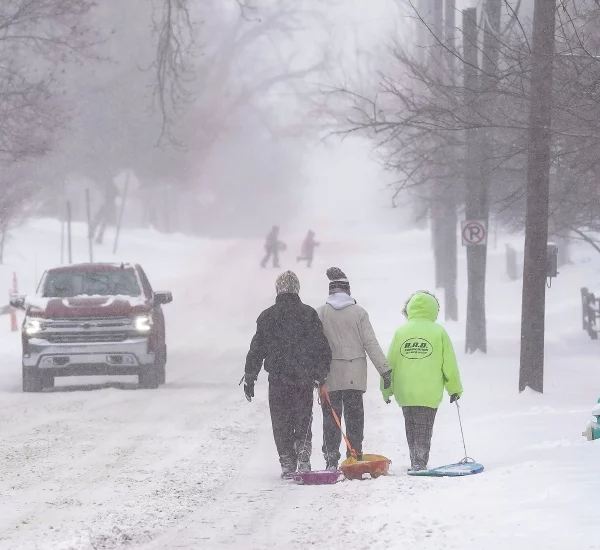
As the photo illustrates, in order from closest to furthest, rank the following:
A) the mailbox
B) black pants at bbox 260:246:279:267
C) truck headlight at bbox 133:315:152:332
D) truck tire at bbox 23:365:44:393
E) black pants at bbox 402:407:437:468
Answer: black pants at bbox 402:407:437:468, the mailbox, truck tire at bbox 23:365:44:393, truck headlight at bbox 133:315:152:332, black pants at bbox 260:246:279:267

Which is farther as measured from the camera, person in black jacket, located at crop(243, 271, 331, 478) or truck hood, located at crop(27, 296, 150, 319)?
truck hood, located at crop(27, 296, 150, 319)

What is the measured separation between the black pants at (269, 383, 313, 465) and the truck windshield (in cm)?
874

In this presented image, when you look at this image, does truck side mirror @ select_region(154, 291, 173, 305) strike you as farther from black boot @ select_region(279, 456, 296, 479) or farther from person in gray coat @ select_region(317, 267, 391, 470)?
black boot @ select_region(279, 456, 296, 479)

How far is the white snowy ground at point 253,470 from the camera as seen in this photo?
8.06 metres

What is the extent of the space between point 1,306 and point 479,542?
31.1m

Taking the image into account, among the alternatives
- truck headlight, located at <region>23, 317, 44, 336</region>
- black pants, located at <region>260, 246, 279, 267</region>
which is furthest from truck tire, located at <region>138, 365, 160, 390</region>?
black pants, located at <region>260, 246, 279, 267</region>

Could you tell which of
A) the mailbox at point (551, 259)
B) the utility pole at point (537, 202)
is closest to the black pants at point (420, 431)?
the utility pole at point (537, 202)

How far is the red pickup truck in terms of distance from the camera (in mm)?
18250

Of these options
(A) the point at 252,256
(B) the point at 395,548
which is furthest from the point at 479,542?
(A) the point at 252,256

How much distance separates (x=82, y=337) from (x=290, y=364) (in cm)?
799

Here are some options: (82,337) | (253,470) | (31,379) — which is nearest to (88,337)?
(82,337)

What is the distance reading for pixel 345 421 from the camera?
1116 centimetres

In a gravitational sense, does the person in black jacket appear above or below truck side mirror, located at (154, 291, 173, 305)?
below

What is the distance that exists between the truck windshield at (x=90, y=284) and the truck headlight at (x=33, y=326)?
93 cm
